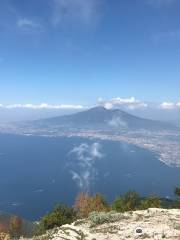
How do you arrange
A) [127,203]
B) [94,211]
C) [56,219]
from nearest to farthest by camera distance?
1. [94,211]
2. [56,219]
3. [127,203]

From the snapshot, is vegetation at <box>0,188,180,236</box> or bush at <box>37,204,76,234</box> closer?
vegetation at <box>0,188,180,236</box>

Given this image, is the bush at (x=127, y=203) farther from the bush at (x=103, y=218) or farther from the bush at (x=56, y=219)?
the bush at (x=103, y=218)

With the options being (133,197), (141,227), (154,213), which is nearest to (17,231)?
(133,197)

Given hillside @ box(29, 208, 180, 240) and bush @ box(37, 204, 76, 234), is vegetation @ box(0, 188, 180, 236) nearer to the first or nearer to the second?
bush @ box(37, 204, 76, 234)

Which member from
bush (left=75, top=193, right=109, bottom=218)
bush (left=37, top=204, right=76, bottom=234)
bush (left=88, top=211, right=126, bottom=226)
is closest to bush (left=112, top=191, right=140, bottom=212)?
bush (left=75, top=193, right=109, bottom=218)

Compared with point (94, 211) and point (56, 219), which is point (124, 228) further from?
point (56, 219)

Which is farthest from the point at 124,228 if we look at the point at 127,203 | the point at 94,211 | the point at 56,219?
the point at 127,203

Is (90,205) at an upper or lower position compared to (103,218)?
lower
